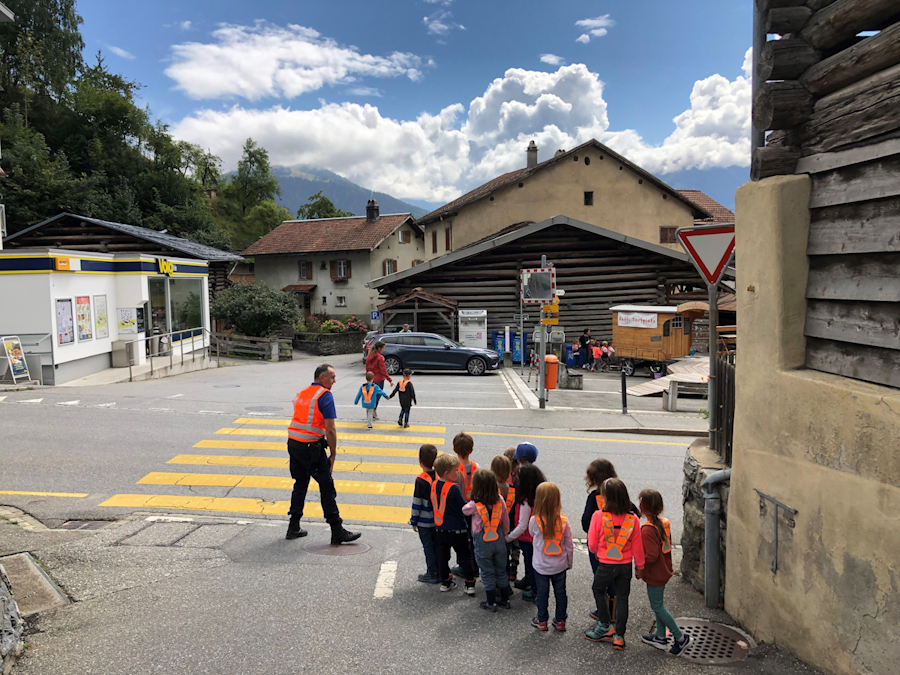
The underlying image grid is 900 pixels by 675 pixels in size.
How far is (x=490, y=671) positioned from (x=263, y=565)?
8.95 ft

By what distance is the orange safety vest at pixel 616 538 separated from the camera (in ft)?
14.8

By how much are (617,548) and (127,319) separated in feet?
67.3

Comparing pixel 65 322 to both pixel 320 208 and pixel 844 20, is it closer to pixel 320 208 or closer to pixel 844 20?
pixel 844 20

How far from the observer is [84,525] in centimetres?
720

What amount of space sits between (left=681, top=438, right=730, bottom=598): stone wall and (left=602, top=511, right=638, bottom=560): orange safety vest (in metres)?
1.17

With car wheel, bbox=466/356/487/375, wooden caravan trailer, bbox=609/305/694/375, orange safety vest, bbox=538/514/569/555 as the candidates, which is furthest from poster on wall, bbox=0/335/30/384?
wooden caravan trailer, bbox=609/305/694/375

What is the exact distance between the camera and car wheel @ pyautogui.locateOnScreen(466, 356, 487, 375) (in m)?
22.8

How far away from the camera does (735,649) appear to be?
4520 mm

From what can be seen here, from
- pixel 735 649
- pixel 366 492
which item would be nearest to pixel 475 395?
pixel 366 492

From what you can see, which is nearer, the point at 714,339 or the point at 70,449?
the point at 714,339

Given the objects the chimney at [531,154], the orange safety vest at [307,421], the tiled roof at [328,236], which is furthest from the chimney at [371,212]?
the orange safety vest at [307,421]

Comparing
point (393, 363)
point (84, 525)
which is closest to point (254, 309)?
point (393, 363)

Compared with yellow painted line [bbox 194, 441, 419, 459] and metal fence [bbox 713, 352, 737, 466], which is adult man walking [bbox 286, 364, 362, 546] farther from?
yellow painted line [bbox 194, 441, 419, 459]

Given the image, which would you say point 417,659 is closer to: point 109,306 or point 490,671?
point 490,671
